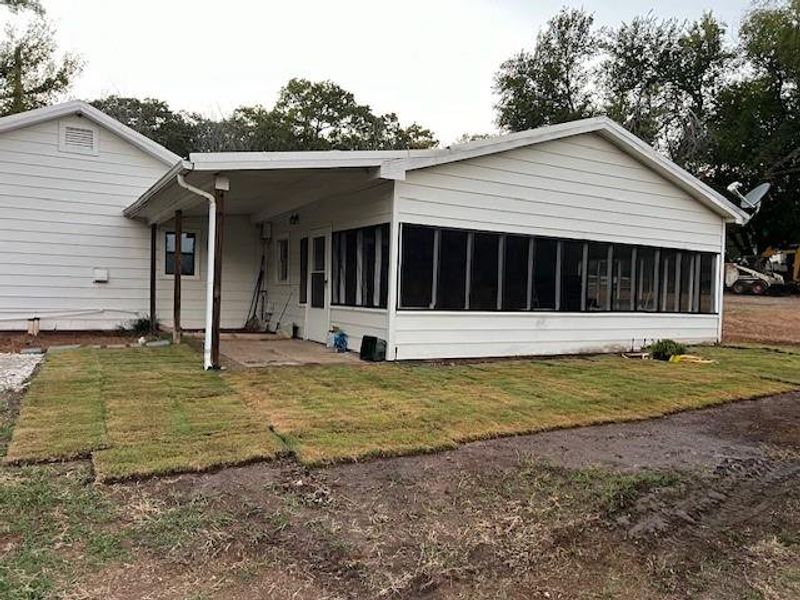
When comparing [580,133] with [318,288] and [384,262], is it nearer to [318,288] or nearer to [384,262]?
[384,262]

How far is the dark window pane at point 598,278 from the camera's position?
1005 centimetres

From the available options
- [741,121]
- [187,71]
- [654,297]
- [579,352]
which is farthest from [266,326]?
[741,121]

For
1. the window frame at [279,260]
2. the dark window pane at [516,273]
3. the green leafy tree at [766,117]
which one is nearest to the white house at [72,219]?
the window frame at [279,260]

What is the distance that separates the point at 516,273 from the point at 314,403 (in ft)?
15.5

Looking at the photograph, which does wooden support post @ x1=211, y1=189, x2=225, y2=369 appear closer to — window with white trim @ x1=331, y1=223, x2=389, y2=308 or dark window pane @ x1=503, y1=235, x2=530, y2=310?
window with white trim @ x1=331, y1=223, x2=389, y2=308

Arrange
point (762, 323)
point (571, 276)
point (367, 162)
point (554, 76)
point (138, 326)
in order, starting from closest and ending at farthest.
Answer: point (367, 162) → point (571, 276) → point (138, 326) → point (762, 323) → point (554, 76)

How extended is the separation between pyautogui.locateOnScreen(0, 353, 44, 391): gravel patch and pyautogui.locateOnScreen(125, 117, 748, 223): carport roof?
9.09 ft

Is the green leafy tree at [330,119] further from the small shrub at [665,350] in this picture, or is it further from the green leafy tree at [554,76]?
the small shrub at [665,350]

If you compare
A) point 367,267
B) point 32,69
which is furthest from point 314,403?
point 32,69

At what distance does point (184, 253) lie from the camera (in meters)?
12.3

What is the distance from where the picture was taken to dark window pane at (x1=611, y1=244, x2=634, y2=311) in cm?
1038

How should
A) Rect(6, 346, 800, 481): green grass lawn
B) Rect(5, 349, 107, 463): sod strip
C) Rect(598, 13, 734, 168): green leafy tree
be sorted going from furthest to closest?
Rect(598, 13, 734, 168): green leafy tree < Rect(6, 346, 800, 481): green grass lawn < Rect(5, 349, 107, 463): sod strip

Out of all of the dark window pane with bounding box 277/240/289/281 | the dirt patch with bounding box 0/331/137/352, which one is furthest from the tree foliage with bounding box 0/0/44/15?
the dark window pane with bounding box 277/240/289/281

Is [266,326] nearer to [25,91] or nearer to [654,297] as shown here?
[654,297]
